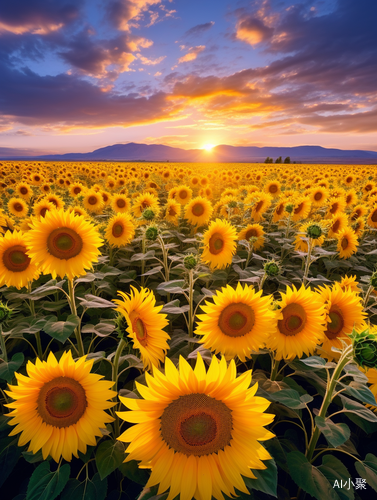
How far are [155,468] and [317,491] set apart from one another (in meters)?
0.93

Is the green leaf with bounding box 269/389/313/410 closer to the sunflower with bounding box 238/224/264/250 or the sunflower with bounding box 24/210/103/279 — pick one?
the sunflower with bounding box 24/210/103/279

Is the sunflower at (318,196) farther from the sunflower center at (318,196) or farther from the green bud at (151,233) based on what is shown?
the green bud at (151,233)

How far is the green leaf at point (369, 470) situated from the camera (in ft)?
4.92

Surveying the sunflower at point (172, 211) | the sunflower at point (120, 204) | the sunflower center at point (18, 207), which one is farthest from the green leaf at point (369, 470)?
the sunflower center at point (18, 207)

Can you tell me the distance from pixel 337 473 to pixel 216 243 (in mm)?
2533

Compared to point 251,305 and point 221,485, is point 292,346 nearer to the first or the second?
point 251,305

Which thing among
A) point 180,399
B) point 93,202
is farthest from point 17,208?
point 180,399

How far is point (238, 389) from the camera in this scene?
3.63 ft

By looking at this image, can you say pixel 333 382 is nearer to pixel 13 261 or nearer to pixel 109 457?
pixel 109 457

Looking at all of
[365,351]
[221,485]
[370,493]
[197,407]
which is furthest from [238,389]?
[370,493]

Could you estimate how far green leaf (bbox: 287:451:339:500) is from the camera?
142cm

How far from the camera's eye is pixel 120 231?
4344 mm

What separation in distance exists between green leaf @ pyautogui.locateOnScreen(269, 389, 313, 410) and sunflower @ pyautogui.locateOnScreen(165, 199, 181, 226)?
184 inches

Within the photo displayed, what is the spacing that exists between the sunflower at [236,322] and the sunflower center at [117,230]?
8.85ft
